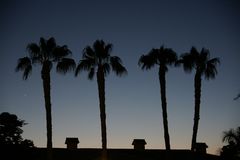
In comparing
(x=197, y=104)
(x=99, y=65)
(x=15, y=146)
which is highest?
(x=99, y=65)

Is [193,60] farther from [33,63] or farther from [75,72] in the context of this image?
[33,63]

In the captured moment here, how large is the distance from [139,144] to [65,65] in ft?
52.8

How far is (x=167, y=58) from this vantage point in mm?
48938

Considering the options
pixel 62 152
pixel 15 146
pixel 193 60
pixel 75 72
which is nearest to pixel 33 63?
pixel 75 72

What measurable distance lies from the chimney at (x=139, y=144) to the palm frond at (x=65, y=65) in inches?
599

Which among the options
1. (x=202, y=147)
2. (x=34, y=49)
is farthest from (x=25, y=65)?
(x=202, y=147)

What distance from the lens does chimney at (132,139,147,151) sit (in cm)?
5553

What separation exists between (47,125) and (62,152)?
846cm

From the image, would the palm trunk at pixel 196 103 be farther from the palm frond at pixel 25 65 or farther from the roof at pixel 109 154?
the palm frond at pixel 25 65

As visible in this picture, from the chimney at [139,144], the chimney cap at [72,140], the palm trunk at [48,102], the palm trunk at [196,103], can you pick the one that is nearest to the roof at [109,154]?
the chimney at [139,144]

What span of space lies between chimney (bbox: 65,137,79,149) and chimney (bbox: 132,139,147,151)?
6.82 meters

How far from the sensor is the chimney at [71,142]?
2080 inches

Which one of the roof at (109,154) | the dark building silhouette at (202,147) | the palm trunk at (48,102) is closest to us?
the palm trunk at (48,102)

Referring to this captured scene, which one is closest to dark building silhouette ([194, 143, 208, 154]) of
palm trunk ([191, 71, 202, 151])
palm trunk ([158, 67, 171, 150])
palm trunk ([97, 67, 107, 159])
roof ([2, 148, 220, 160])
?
roof ([2, 148, 220, 160])
